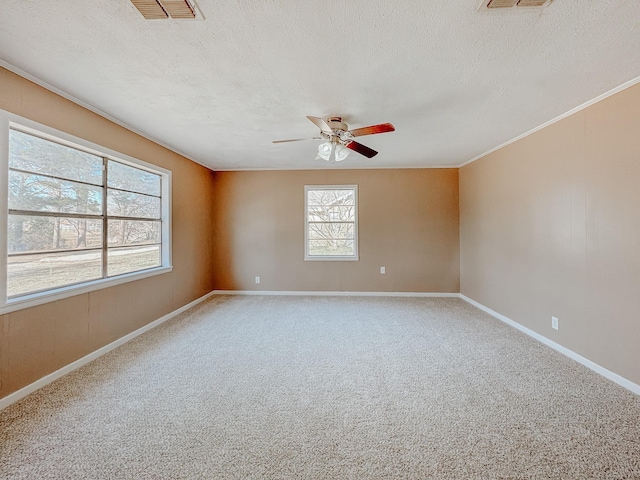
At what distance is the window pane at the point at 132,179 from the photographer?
2946 mm

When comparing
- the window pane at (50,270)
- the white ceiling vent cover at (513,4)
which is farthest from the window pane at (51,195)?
the white ceiling vent cover at (513,4)

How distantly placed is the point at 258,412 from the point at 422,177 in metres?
4.66

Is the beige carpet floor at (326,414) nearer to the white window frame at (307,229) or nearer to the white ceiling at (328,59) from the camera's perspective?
the white window frame at (307,229)

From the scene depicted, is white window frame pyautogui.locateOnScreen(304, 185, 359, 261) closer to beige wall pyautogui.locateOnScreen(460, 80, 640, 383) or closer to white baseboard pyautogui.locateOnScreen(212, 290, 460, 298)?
white baseboard pyautogui.locateOnScreen(212, 290, 460, 298)

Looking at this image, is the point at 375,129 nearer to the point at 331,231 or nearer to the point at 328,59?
the point at 328,59

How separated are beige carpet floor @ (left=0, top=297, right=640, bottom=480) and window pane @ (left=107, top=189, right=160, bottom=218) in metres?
1.54

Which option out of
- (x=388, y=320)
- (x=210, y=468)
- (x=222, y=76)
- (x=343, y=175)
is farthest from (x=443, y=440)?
(x=343, y=175)

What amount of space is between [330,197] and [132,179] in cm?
319

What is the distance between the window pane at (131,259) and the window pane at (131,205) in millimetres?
432

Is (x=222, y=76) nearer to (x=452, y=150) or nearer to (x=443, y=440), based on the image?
(x=443, y=440)

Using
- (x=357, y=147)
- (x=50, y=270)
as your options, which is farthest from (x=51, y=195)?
(x=357, y=147)

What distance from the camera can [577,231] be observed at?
2.59 m

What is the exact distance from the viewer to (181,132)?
321 cm

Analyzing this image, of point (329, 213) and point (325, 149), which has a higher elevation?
point (325, 149)
